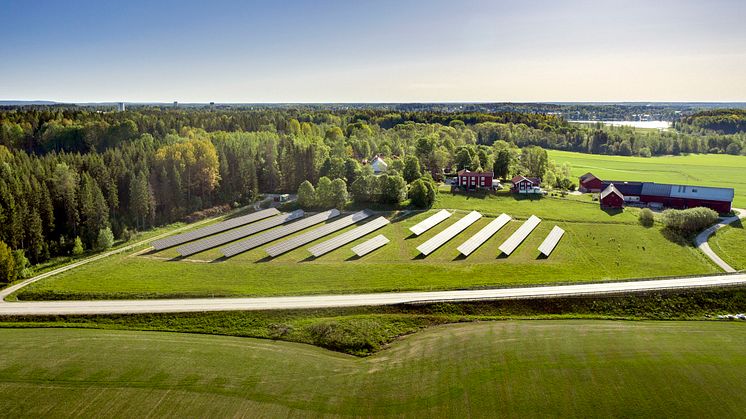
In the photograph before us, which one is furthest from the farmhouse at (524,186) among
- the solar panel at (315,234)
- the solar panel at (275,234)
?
the solar panel at (275,234)

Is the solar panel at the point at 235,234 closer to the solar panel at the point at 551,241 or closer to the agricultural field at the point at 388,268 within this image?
the agricultural field at the point at 388,268

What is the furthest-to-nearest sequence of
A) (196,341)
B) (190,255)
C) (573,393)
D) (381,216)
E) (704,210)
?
1. (381,216)
2. (704,210)
3. (190,255)
4. (196,341)
5. (573,393)

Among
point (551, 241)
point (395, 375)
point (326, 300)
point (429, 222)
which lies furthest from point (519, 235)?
point (395, 375)

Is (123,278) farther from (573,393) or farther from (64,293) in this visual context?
(573,393)

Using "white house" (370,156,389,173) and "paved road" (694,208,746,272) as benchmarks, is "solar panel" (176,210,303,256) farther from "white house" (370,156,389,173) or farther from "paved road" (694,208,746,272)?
"paved road" (694,208,746,272)

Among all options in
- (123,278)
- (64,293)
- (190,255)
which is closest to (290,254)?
(190,255)

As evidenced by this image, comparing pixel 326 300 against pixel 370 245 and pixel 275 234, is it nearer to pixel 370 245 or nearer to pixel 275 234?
pixel 370 245

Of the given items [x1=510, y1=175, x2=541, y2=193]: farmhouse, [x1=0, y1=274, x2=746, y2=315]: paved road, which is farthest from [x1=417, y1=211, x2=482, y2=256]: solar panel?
[x1=510, y1=175, x2=541, y2=193]: farmhouse
